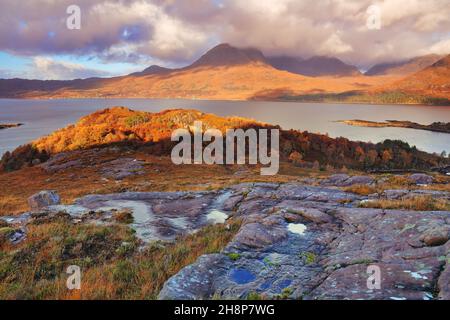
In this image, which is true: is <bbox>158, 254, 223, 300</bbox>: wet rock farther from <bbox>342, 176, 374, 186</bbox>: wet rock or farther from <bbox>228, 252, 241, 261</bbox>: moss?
<bbox>342, 176, 374, 186</bbox>: wet rock

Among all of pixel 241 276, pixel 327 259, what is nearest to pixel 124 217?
pixel 241 276

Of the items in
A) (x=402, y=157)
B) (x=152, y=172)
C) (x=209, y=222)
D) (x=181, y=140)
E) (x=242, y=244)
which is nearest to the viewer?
(x=242, y=244)

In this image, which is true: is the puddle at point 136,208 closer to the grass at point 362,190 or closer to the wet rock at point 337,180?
the grass at point 362,190

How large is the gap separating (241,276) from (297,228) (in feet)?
14.9

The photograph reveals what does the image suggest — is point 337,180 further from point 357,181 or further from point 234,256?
point 234,256

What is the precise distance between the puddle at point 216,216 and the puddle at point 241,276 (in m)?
7.19

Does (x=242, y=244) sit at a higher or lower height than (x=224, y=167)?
higher

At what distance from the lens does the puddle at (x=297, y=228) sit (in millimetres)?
11867

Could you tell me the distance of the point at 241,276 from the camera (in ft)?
27.5

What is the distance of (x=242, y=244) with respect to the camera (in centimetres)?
1048

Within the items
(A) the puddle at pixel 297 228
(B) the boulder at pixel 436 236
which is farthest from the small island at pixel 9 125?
(B) the boulder at pixel 436 236

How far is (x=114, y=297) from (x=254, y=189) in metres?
15.2
